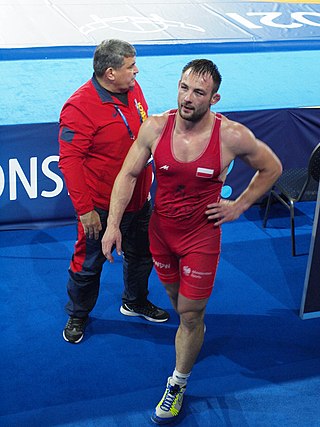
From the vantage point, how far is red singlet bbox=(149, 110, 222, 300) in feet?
10.7

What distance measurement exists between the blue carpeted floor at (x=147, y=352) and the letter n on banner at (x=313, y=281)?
9.2 inches

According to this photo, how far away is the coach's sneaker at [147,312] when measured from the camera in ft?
14.5

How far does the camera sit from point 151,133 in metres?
3.33

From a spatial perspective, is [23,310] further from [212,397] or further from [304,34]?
[304,34]

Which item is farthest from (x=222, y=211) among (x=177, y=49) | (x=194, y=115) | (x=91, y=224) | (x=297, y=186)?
(x=177, y=49)

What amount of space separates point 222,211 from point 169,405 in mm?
1058

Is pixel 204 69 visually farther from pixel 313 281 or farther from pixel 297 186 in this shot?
pixel 297 186

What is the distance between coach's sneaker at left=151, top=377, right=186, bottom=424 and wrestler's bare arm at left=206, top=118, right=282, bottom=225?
3.05 feet

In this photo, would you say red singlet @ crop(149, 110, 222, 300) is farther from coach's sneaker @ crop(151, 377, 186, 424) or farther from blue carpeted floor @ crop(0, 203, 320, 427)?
blue carpeted floor @ crop(0, 203, 320, 427)

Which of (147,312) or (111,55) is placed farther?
(147,312)

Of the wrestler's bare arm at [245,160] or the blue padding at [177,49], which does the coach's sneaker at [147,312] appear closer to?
the wrestler's bare arm at [245,160]

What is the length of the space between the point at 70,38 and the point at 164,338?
4546mm

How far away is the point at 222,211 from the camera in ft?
11.2

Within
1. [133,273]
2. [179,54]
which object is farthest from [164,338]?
[179,54]
